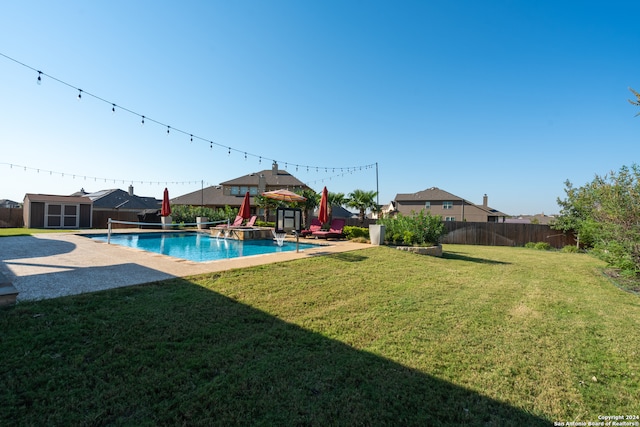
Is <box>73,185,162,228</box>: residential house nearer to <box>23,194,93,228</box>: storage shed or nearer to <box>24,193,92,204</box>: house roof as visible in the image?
<box>23,194,93,228</box>: storage shed

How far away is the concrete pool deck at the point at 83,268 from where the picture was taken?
16.2 ft

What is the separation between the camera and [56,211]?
21.9 metres

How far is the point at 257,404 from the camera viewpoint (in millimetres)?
2402

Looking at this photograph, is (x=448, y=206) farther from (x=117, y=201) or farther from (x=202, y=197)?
(x=117, y=201)

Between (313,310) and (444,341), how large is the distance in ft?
Answer: 6.34

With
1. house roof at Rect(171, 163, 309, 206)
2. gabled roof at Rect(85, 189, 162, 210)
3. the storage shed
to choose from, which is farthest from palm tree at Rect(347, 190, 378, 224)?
gabled roof at Rect(85, 189, 162, 210)

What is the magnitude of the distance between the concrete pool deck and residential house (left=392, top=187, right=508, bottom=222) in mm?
36027

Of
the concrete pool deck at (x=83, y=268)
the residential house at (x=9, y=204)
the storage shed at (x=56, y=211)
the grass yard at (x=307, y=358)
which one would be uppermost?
the residential house at (x=9, y=204)

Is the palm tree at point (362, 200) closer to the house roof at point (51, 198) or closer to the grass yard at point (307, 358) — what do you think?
the grass yard at point (307, 358)

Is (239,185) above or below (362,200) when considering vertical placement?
above

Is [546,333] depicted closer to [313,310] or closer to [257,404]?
[313,310]

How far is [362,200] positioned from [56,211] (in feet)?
75.6

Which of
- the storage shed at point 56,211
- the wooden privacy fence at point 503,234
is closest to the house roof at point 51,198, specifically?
the storage shed at point 56,211

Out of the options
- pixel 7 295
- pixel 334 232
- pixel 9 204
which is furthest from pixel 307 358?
pixel 9 204
